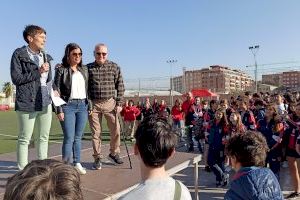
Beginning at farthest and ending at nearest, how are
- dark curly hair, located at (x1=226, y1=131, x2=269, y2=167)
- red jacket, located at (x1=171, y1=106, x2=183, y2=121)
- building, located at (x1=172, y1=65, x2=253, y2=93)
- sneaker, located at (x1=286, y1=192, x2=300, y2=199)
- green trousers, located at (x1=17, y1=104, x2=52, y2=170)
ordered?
building, located at (x1=172, y1=65, x2=253, y2=93) < red jacket, located at (x1=171, y1=106, x2=183, y2=121) < sneaker, located at (x1=286, y1=192, x2=300, y2=199) < green trousers, located at (x1=17, y1=104, x2=52, y2=170) < dark curly hair, located at (x1=226, y1=131, x2=269, y2=167)

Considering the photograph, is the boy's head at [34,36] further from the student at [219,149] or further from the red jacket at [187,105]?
the red jacket at [187,105]

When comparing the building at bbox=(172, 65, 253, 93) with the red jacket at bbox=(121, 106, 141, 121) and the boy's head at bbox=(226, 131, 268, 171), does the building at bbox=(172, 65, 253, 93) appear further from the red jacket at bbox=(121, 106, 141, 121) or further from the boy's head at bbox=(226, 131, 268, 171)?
the boy's head at bbox=(226, 131, 268, 171)

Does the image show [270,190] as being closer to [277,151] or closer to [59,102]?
[59,102]

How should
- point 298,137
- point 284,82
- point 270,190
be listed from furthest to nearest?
1. point 284,82
2. point 298,137
3. point 270,190

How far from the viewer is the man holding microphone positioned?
435 cm

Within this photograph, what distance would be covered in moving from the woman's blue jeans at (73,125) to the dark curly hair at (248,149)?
2.26m

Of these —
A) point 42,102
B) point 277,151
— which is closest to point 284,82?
point 277,151

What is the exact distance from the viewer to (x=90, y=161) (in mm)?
6031

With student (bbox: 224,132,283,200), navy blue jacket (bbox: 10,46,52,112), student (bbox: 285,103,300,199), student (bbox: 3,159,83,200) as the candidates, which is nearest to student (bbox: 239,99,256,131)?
student (bbox: 285,103,300,199)

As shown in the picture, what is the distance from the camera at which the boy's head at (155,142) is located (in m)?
2.33

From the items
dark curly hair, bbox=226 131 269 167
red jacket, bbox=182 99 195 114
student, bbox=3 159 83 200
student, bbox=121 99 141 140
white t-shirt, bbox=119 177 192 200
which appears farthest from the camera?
student, bbox=121 99 141 140

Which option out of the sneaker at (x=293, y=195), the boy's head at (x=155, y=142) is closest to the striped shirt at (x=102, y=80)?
the boy's head at (x=155, y=142)

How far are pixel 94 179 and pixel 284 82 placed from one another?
6436 cm

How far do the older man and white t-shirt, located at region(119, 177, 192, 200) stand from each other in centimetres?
326
